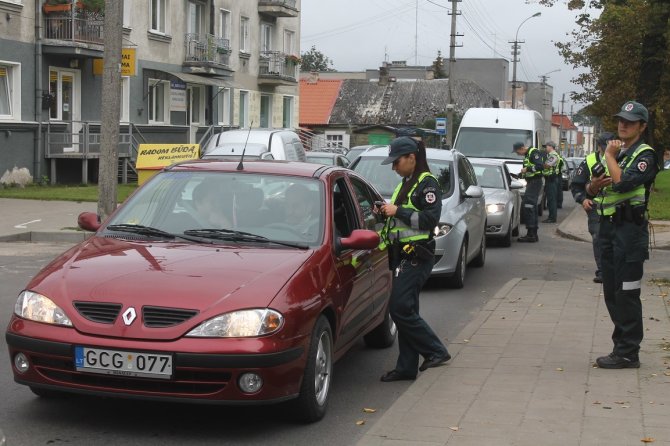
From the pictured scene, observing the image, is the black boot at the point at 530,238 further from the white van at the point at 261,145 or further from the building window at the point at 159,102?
the building window at the point at 159,102

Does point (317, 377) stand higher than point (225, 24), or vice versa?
point (225, 24)

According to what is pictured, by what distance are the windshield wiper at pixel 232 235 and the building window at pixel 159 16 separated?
29.1m

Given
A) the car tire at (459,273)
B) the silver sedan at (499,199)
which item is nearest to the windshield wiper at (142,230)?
the car tire at (459,273)

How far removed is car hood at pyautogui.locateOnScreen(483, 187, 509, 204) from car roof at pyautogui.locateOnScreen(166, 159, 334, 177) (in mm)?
10469

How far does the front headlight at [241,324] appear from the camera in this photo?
5.33m

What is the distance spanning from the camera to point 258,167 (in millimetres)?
7109

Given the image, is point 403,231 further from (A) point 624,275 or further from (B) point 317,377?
(A) point 624,275

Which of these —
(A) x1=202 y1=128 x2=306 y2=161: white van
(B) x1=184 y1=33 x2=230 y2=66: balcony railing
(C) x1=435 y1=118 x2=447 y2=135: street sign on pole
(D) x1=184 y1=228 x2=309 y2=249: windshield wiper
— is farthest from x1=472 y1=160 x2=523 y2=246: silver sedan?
(C) x1=435 y1=118 x2=447 y2=135: street sign on pole

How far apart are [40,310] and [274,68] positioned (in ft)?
134

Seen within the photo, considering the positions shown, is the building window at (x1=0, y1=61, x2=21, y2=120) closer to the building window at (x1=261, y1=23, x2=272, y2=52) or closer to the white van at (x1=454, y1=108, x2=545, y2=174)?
the white van at (x1=454, y1=108, x2=545, y2=174)

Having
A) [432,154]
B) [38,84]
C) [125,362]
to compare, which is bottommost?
[125,362]

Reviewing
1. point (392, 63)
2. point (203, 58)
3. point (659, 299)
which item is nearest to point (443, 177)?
point (659, 299)

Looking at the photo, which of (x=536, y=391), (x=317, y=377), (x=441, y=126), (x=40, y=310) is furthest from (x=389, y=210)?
(x=441, y=126)

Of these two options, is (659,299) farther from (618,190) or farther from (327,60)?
(327,60)
